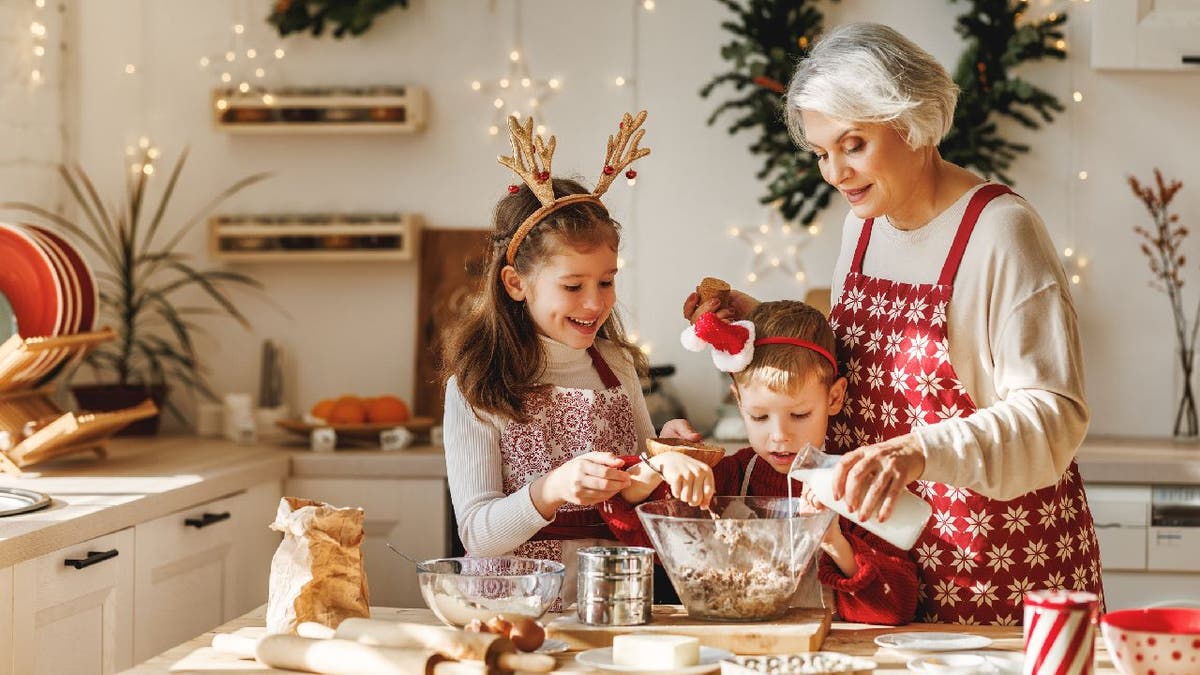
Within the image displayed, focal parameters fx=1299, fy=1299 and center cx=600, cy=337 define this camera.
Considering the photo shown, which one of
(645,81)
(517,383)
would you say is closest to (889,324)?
(517,383)

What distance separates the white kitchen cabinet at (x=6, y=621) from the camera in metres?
2.08

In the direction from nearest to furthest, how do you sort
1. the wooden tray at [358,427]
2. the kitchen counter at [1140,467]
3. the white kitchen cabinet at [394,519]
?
the kitchen counter at [1140,467], the white kitchen cabinet at [394,519], the wooden tray at [358,427]

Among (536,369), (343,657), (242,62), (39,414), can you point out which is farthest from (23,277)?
(343,657)

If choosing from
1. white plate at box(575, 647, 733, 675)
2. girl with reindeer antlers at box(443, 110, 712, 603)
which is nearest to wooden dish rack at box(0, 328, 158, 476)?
girl with reindeer antlers at box(443, 110, 712, 603)

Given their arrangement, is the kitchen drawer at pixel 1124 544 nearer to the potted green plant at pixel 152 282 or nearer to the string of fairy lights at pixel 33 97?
the potted green plant at pixel 152 282

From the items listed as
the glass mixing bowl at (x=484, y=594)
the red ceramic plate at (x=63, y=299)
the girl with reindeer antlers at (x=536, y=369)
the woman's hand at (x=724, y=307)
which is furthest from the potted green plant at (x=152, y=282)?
the glass mixing bowl at (x=484, y=594)

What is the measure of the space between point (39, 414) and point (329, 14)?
55.0 inches

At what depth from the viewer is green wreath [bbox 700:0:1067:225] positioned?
11.2 feet

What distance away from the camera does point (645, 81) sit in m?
Answer: 3.62

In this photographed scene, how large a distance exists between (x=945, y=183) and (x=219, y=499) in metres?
1.81

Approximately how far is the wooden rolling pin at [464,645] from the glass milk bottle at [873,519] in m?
0.36

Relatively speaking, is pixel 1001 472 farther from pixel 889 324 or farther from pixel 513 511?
pixel 513 511

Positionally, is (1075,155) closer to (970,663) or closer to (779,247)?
(779,247)

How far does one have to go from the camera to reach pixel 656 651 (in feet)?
4.47
